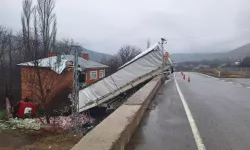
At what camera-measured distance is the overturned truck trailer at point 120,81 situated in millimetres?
20047

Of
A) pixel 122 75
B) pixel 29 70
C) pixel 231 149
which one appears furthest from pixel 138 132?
pixel 29 70

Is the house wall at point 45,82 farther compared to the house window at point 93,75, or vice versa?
the house window at point 93,75

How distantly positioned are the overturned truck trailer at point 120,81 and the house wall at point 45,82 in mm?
15163

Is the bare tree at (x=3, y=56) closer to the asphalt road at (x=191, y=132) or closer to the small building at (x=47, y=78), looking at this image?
the small building at (x=47, y=78)

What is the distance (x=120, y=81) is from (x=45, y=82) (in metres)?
20.6

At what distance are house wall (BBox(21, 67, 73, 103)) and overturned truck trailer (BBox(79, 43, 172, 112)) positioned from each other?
15.2 meters

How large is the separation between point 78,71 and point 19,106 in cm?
2098

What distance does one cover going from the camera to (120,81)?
66.0ft

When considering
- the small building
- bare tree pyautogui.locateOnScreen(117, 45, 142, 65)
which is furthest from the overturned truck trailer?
bare tree pyautogui.locateOnScreen(117, 45, 142, 65)

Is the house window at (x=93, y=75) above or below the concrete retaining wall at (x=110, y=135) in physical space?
below

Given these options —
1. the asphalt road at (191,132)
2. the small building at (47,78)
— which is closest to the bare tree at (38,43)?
the small building at (47,78)

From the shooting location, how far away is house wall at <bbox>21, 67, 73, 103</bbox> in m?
36.6

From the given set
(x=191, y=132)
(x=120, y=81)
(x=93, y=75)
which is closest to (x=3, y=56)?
(x=93, y=75)

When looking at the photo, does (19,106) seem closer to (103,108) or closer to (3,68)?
(103,108)
